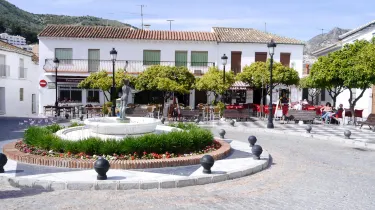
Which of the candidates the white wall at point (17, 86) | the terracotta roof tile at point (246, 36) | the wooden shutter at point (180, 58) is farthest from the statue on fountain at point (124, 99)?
the terracotta roof tile at point (246, 36)

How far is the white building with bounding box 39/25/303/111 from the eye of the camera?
28625 millimetres

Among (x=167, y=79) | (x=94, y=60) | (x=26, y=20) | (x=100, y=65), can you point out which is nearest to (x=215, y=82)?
(x=167, y=79)

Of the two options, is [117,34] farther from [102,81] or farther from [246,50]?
[246,50]

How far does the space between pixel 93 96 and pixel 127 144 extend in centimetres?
2145

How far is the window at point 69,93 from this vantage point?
94.9 ft

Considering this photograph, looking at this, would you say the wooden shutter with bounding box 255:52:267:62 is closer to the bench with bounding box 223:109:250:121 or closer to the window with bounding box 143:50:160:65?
the window with bounding box 143:50:160:65

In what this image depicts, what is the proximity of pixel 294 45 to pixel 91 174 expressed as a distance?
85.0 ft

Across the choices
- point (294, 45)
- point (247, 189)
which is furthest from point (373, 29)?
point (247, 189)

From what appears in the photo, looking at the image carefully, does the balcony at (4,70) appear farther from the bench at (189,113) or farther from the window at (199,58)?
the bench at (189,113)

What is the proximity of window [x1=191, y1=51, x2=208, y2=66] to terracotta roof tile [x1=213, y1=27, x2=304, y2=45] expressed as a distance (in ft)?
5.52

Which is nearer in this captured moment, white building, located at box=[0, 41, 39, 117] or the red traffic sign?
the red traffic sign

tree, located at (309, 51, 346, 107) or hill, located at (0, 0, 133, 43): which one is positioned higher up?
hill, located at (0, 0, 133, 43)

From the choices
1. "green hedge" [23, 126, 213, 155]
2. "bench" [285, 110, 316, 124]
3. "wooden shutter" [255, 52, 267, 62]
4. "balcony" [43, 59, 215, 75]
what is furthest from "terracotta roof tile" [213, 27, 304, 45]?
"green hedge" [23, 126, 213, 155]

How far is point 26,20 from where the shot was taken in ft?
240
